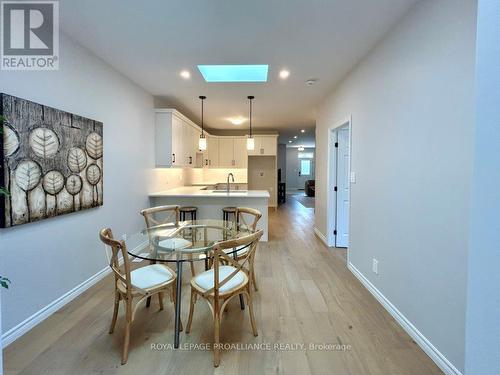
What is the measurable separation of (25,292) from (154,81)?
2967mm

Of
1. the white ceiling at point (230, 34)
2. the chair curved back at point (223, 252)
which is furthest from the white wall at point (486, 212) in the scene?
the white ceiling at point (230, 34)

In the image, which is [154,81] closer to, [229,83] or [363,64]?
[229,83]

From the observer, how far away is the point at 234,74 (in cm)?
365

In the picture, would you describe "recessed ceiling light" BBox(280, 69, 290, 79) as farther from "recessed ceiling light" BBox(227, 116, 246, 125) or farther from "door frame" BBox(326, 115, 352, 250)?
"recessed ceiling light" BBox(227, 116, 246, 125)

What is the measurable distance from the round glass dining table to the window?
13.6 metres

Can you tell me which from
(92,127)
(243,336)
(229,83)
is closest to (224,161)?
(229,83)

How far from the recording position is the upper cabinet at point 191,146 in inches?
177

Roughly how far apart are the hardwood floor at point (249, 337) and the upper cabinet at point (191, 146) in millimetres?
2446

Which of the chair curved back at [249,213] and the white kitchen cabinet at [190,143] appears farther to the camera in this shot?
the white kitchen cabinet at [190,143]

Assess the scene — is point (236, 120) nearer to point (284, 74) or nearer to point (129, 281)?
point (284, 74)

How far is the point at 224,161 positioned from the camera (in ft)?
25.3

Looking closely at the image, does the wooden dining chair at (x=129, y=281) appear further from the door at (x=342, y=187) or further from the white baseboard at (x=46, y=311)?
the door at (x=342, y=187)

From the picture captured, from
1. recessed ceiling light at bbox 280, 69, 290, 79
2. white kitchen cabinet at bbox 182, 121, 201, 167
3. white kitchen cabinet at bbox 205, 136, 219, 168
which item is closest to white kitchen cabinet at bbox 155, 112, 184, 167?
white kitchen cabinet at bbox 182, 121, 201, 167

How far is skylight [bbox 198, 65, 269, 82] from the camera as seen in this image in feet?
11.6
